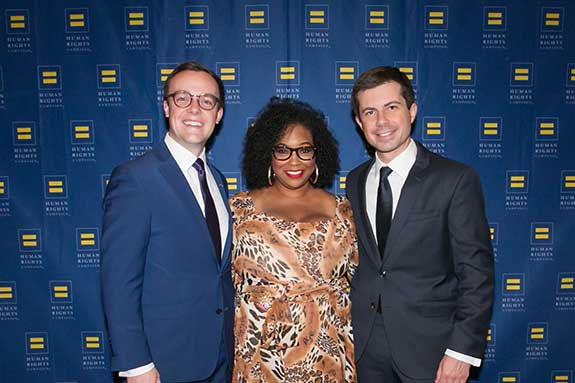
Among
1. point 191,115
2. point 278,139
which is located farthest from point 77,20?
point 278,139

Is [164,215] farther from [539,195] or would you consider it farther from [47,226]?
[539,195]

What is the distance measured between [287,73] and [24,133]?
6.04ft

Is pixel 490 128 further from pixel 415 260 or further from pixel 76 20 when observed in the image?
pixel 76 20

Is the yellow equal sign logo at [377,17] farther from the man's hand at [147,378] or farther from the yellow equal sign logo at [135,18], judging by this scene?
the man's hand at [147,378]

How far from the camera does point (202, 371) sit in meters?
1.74

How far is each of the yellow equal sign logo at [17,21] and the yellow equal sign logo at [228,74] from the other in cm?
137

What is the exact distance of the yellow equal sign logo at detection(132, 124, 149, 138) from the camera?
2.76 metres

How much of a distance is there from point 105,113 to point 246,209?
4.70 feet

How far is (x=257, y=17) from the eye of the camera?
2701 millimetres

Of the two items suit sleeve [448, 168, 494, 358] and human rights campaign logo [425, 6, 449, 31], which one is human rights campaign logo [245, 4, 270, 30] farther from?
suit sleeve [448, 168, 494, 358]

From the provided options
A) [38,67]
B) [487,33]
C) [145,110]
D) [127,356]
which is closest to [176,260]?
[127,356]

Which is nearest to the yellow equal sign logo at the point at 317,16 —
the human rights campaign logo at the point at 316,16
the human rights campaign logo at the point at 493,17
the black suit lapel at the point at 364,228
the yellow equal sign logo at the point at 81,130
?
the human rights campaign logo at the point at 316,16

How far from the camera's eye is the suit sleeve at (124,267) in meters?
1.54

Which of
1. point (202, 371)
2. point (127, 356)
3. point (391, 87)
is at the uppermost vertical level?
point (391, 87)
